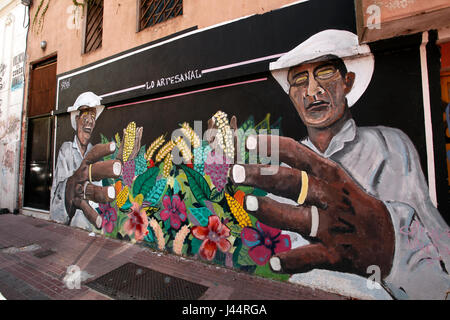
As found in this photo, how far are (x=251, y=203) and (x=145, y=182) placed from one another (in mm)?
2533

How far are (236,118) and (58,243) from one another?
5.07 m

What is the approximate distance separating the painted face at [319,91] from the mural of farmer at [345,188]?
0.04ft

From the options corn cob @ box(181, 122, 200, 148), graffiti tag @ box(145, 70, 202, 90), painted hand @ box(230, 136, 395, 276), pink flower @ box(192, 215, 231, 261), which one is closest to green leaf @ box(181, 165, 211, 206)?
pink flower @ box(192, 215, 231, 261)

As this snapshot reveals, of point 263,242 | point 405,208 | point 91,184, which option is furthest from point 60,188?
point 405,208

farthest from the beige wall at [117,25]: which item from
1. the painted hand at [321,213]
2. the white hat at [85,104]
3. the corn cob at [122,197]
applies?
the corn cob at [122,197]

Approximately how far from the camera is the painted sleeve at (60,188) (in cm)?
677

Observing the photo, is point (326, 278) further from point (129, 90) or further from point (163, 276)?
point (129, 90)

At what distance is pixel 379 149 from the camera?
3016 mm

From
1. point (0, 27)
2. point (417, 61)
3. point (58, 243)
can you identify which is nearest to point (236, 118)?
point (417, 61)

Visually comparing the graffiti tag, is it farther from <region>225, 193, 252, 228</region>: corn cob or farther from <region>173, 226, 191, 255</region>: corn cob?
<region>173, 226, 191, 255</region>: corn cob

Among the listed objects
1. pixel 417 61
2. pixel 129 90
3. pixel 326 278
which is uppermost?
pixel 129 90

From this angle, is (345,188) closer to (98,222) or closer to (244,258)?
(244,258)

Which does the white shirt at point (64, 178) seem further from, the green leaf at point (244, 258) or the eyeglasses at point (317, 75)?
the eyeglasses at point (317, 75)

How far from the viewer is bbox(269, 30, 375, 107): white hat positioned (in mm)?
3092
